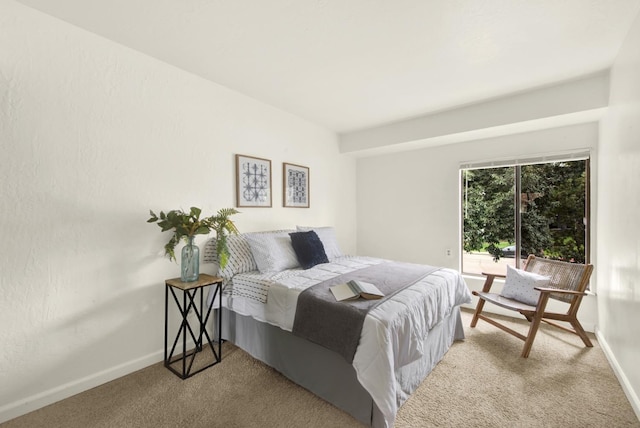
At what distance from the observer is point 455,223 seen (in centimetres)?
370

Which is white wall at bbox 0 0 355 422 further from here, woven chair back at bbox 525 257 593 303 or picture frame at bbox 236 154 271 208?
woven chair back at bbox 525 257 593 303

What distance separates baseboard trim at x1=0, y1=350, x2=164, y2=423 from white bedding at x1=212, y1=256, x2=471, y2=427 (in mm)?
738

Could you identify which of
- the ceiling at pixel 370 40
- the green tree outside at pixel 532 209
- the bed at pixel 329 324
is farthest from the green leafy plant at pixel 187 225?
the green tree outside at pixel 532 209

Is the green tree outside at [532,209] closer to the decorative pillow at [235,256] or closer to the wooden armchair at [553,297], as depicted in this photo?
the wooden armchair at [553,297]

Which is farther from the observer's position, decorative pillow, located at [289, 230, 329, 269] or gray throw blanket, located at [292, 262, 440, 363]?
decorative pillow, located at [289, 230, 329, 269]

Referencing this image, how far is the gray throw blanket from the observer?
1.65 meters

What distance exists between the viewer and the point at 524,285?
270 cm

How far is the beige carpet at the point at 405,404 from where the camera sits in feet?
5.42

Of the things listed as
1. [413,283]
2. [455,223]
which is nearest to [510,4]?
[413,283]

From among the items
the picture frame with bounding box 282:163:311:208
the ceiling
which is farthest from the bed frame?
the ceiling

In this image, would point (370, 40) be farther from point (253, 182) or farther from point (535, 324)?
point (535, 324)

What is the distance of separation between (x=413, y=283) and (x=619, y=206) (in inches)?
66.3

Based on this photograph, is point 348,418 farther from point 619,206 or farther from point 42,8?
point 42,8

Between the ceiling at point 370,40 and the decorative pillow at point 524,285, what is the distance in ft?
6.15
